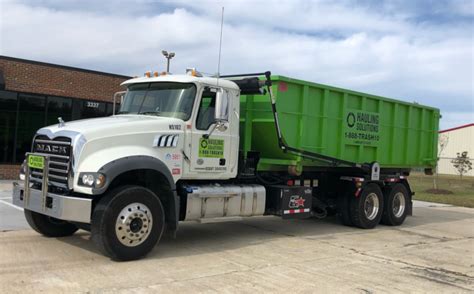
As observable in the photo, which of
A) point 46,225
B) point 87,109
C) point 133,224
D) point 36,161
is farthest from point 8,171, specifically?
point 133,224

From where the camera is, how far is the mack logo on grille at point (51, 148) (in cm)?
694

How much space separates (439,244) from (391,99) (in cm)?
379

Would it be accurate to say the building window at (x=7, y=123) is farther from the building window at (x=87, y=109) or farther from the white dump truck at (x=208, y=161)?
the white dump truck at (x=208, y=161)

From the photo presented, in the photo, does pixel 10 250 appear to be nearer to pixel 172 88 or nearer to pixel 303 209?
pixel 172 88

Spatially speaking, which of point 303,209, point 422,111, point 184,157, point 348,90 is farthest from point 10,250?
point 422,111

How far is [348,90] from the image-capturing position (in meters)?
10.8

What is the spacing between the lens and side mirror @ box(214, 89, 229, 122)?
25.2ft

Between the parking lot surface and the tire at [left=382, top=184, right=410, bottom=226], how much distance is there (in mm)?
1079

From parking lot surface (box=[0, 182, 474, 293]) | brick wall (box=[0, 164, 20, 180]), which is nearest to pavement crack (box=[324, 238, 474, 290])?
parking lot surface (box=[0, 182, 474, 293])

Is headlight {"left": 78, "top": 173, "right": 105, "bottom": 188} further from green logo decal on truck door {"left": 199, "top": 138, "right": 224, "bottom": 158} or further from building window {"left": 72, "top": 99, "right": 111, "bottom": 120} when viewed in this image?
building window {"left": 72, "top": 99, "right": 111, "bottom": 120}

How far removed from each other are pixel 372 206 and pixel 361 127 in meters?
1.91

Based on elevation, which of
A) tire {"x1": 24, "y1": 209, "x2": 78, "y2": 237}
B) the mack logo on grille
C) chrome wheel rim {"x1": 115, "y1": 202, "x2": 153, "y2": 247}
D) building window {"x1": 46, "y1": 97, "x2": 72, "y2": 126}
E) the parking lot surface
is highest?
building window {"x1": 46, "y1": 97, "x2": 72, "y2": 126}

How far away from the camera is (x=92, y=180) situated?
258 inches

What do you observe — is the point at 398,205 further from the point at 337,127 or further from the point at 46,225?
the point at 46,225
